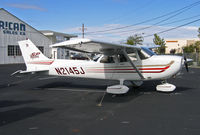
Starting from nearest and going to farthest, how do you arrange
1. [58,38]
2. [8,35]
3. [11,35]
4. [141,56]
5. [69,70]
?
[141,56] < [69,70] < [8,35] < [11,35] < [58,38]

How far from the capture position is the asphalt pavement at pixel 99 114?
4367mm

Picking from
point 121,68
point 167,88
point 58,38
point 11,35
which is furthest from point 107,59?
point 58,38

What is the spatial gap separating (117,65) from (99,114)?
323 centimetres

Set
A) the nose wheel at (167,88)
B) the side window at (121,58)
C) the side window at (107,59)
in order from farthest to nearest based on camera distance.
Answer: the side window at (107,59) → the side window at (121,58) → the nose wheel at (167,88)

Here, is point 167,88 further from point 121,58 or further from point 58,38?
point 58,38

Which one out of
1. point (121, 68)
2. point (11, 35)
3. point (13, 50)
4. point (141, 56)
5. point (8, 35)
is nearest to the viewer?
point (141, 56)

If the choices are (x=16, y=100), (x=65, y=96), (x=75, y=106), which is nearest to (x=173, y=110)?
(x=75, y=106)

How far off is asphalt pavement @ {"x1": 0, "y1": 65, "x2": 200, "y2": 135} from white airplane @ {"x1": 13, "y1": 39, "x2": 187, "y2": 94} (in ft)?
2.58

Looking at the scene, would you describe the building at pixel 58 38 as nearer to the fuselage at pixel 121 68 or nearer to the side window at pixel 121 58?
the fuselage at pixel 121 68

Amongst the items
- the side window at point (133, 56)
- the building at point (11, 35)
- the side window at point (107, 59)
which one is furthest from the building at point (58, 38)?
the side window at point (133, 56)

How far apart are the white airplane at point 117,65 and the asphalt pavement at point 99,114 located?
0.79m

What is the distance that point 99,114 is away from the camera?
5.59 m

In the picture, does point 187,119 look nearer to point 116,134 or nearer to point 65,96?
point 116,134

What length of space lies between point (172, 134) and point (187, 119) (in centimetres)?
124
